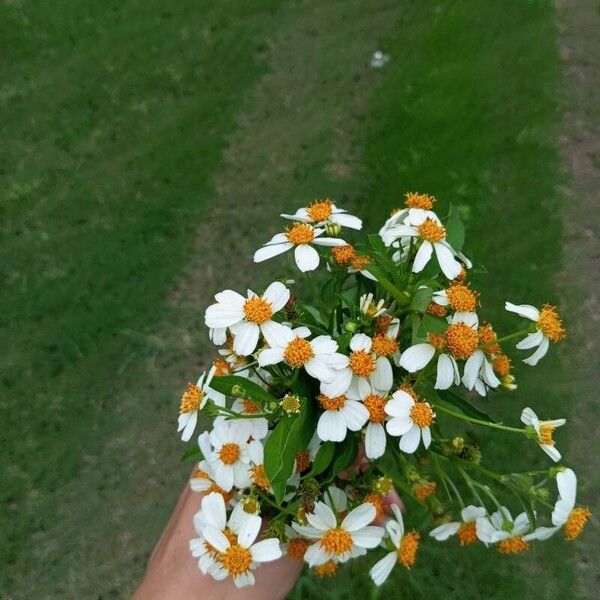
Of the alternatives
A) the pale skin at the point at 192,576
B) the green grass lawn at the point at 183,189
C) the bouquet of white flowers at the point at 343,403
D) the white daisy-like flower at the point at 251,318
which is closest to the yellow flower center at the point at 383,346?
the bouquet of white flowers at the point at 343,403

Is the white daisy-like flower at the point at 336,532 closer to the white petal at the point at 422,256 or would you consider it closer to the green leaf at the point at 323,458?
the green leaf at the point at 323,458

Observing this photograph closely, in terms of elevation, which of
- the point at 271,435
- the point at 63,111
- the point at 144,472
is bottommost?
the point at 144,472

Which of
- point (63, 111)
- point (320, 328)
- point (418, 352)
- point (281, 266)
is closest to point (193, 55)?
point (63, 111)

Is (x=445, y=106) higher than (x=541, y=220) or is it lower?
higher

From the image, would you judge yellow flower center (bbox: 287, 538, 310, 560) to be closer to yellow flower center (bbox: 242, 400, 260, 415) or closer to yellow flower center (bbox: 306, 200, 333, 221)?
yellow flower center (bbox: 242, 400, 260, 415)

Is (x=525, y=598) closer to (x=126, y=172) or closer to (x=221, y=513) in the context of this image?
(x=221, y=513)

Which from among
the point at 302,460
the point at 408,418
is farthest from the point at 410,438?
the point at 302,460

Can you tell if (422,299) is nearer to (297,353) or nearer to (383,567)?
(297,353)
